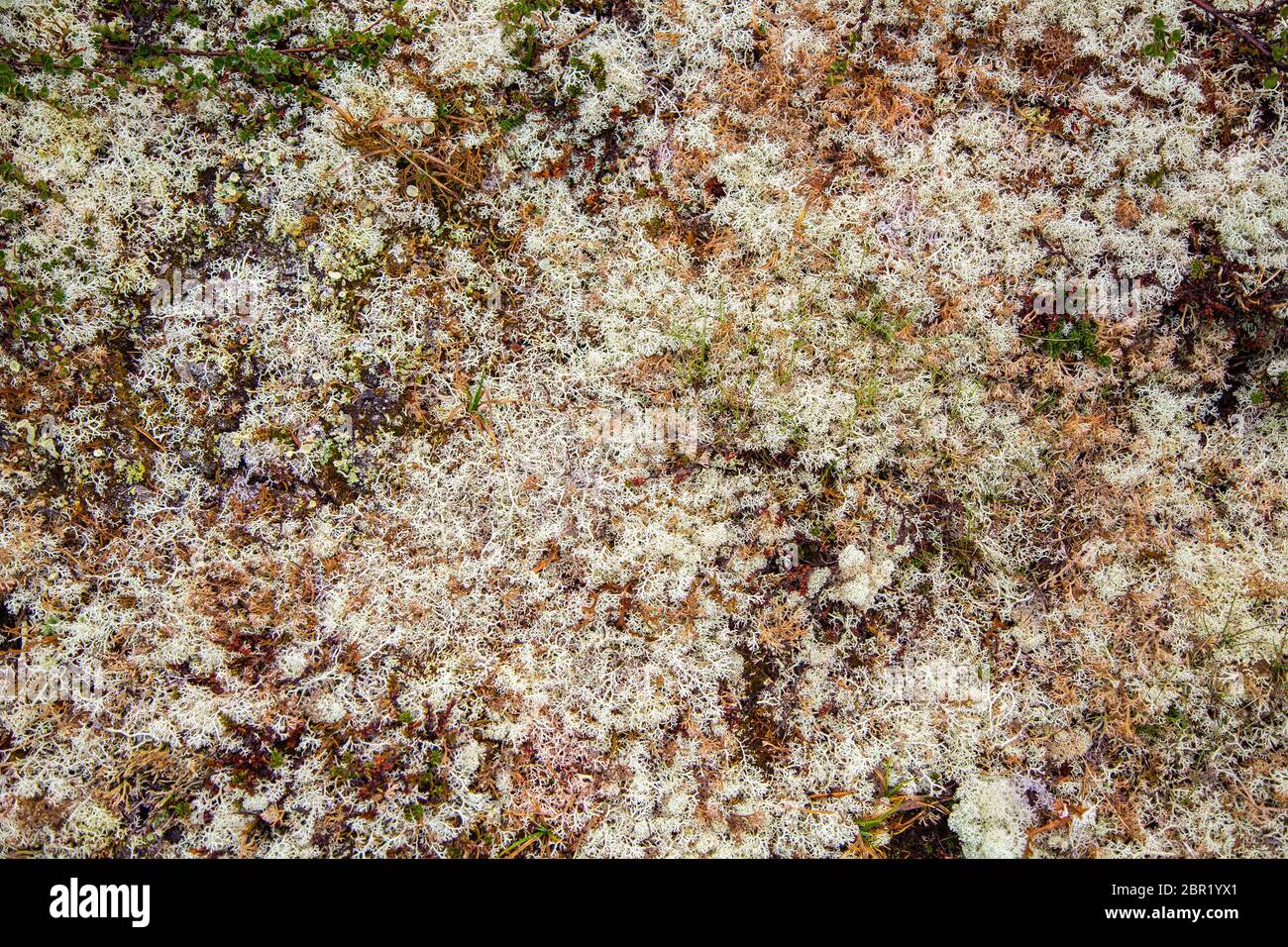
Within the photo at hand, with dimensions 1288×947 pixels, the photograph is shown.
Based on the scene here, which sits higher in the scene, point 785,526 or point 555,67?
point 555,67

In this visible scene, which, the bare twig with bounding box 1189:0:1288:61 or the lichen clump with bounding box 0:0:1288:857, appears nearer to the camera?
the lichen clump with bounding box 0:0:1288:857

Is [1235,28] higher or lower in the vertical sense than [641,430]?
higher

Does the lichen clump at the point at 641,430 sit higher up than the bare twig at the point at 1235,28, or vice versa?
the bare twig at the point at 1235,28

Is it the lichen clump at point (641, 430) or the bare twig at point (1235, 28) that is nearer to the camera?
the lichen clump at point (641, 430)

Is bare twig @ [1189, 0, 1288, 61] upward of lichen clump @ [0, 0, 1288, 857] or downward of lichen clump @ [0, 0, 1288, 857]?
upward
